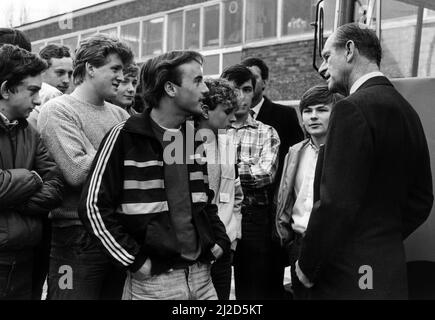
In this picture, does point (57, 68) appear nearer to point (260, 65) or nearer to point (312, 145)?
point (260, 65)

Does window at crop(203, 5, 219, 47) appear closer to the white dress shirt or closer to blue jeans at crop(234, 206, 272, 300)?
blue jeans at crop(234, 206, 272, 300)

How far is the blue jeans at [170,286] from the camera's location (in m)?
2.44

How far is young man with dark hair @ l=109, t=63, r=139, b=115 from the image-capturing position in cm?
373

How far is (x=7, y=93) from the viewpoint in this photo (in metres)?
2.70

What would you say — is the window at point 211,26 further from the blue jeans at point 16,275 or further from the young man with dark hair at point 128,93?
the blue jeans at point 16,275

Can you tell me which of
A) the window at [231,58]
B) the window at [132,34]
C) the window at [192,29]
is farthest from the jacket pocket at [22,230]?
the window at [132,34]

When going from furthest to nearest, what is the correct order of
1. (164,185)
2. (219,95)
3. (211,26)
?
(211,26) < (219,95) < (164,185)

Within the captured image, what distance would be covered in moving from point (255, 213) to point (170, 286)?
1491 millimetres

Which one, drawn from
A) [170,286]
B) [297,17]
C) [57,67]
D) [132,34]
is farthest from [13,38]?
[132,34]

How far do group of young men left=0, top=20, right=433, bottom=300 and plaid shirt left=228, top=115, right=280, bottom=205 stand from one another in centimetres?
50

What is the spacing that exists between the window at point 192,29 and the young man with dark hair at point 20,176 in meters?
12.7

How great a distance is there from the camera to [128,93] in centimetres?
378

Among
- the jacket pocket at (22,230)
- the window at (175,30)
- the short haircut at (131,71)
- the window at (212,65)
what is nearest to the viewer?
the jacket pocket at (22,230)

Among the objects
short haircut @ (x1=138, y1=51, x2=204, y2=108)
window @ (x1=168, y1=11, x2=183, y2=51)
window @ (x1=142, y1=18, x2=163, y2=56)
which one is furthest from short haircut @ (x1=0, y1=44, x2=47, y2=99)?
window @ (x1=142, y1=18, x2=163, y2=56)
